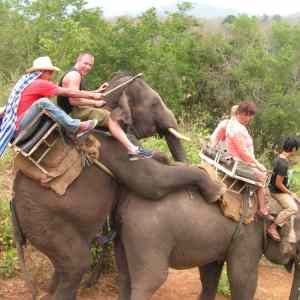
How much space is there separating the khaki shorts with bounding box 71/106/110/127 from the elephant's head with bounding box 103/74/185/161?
0.08 metres

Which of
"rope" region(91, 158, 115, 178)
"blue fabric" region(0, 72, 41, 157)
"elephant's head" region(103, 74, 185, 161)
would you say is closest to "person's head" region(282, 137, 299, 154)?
"elephant's head" region(103, 74, 185, 161)

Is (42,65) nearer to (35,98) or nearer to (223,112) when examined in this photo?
(35,98)

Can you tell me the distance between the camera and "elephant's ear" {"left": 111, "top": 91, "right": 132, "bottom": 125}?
183 inches

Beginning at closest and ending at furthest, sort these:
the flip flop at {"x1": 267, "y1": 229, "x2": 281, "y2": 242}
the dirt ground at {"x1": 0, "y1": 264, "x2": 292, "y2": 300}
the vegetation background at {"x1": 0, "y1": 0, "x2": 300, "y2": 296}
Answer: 1. the flip flop at {"x1": 267, "y1": 229, "x2": 281, "y2": 242}
2. the dirt ground at {"x1": 0, "y1": 264, "x2": 292, "y2": 300}
3. the vegetation background at {"x1": 0, "y1": 0, "x2": 300, "y2": 296}

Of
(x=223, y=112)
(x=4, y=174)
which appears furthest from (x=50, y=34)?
(x=4, y=174)

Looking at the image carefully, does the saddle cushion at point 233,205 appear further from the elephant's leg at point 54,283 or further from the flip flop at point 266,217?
the elephant's leg at point 54,283

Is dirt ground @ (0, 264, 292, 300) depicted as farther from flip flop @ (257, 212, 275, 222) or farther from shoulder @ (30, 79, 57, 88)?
shoulder @ (30, 79, 57, 88)

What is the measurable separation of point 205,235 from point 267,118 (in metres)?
11.9

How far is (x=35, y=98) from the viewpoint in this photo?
436 cm

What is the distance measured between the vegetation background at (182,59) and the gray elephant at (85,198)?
10452 mm

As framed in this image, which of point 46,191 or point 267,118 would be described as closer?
point 46,191

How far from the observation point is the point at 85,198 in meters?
4.47

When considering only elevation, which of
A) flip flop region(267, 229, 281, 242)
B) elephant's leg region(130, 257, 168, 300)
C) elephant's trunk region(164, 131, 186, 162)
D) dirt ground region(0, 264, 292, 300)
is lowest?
dirt ground region(0, 264, 292, 300)

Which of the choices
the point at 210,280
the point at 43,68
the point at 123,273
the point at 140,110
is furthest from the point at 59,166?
the point at 210,280
